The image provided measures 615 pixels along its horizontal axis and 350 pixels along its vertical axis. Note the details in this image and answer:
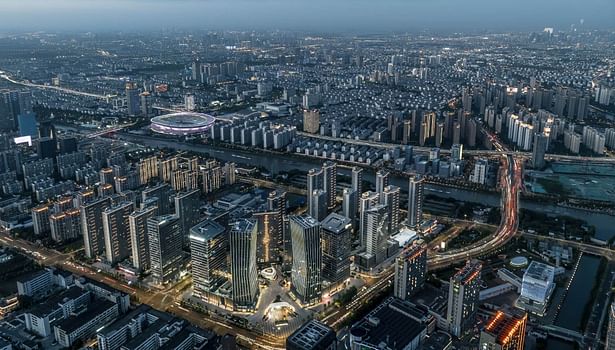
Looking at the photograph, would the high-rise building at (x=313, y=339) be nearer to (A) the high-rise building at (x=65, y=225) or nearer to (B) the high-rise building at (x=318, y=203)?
(B) the high-rise building at (x=318, y=203)

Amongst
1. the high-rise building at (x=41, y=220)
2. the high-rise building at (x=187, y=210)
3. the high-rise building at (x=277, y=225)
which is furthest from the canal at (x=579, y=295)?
the high-rise building at (x=41, y=220)

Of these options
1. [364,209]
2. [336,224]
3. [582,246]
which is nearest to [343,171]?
[364,209]

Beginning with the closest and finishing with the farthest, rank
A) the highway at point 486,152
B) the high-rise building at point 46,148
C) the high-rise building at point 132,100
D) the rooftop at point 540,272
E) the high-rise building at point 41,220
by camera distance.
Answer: the rooftop at point 540,272, the high-rise building at point 41,220, the high-rise building at point 46,148, the highway at point 486,152, the high-rise building at point 132,100

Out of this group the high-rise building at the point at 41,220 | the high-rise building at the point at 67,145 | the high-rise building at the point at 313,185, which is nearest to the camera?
the high-rise building at the point at 41,220

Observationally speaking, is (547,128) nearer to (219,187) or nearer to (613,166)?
(613,166)

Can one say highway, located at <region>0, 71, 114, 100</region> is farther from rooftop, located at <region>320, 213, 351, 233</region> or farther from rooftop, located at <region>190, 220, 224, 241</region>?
rooftop, located at <region>320, 213, 351, 233</region>

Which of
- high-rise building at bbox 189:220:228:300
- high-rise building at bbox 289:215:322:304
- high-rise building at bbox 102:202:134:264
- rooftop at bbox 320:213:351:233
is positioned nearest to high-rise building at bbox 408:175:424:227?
rooftop at bbox 320:213:351:233
